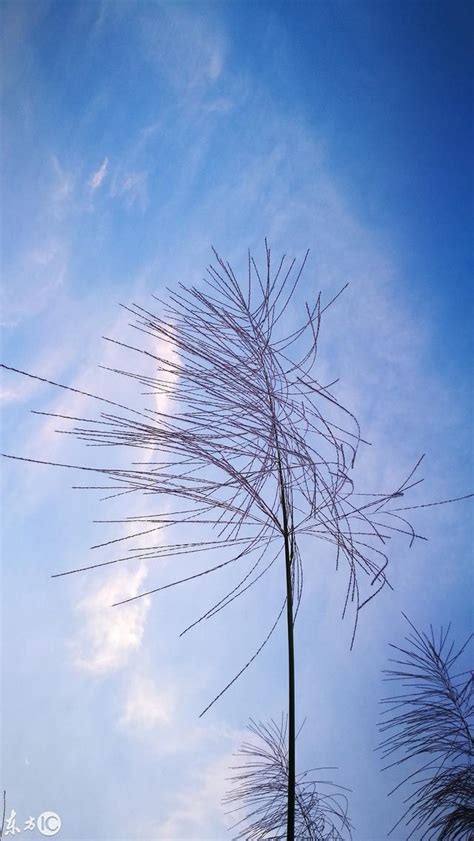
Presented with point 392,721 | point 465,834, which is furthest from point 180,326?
point 465,834

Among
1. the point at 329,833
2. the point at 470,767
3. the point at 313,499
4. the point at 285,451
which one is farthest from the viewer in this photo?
the point at 329,833

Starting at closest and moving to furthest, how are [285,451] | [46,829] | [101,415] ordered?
[101,415], [285,451], [46,829]

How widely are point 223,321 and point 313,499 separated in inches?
23.8

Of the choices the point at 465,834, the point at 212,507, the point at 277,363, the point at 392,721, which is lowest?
the point at 465,834

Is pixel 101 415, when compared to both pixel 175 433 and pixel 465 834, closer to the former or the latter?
pixel 175 433

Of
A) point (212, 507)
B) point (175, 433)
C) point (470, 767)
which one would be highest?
point (175, 433)

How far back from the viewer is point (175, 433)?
1.37 m

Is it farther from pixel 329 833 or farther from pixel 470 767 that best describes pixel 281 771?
pixel 470 767

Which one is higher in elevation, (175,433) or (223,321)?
(223,321)

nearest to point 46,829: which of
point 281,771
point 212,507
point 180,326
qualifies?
point 281,771

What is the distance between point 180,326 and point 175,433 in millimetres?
424

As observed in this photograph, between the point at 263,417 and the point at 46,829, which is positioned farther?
the point at 46,829

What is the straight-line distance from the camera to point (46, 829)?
11.8 feet

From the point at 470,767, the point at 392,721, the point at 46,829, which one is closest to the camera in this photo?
the point at 470,767
